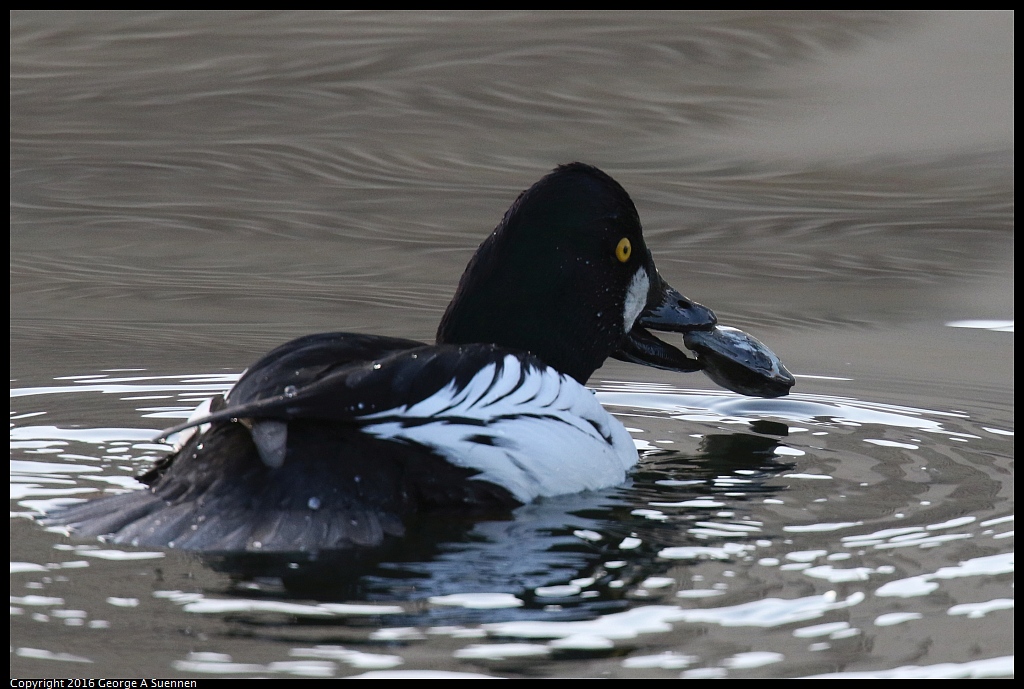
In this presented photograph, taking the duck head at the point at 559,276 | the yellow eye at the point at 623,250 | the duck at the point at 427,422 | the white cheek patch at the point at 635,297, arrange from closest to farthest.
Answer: the duck at the point at 427,422, the duck head at the point at 559,276, the yellow eye at the point at 623,250, the white cheek patch at the point at 635,297

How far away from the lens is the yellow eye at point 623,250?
18.0ft

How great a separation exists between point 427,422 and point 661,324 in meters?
1.75

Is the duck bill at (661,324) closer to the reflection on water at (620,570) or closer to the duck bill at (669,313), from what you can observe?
the duck bill at (669,313)

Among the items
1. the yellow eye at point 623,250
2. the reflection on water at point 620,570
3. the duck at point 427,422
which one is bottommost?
the reflection on water at point 620,570

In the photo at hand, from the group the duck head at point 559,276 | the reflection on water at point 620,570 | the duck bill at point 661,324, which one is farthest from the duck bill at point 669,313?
the reflection on water at point 620,570

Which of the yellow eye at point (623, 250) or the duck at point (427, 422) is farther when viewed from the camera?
the yellow eye at point (623, 250)

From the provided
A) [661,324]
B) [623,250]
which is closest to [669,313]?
[661,324]

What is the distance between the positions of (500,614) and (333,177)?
7.45 meters

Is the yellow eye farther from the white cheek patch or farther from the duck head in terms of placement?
the white cheek patch

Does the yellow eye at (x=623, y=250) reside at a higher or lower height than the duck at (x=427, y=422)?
higher

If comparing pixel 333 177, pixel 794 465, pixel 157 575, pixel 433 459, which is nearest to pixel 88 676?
pixel 157 575

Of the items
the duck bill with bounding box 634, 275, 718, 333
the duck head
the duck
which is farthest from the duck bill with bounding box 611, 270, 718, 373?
the duck

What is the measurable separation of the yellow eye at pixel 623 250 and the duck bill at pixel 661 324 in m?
0.29

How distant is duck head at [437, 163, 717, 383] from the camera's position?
5238mm
